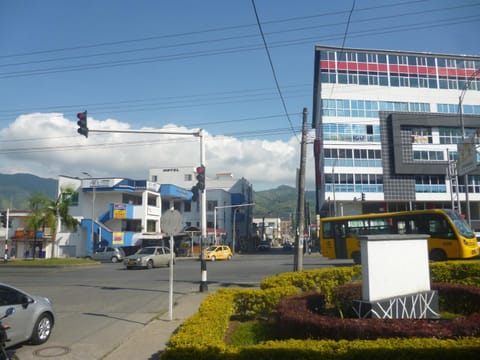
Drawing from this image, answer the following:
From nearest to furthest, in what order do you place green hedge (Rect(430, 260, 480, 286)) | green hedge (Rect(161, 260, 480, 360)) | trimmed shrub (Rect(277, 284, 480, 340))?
1. green hedge (Rect(161, 260, 480, 360))
2. trimmed shrub (Rect(277, 284, 480, 340))
3. green hedge (Rect(430, 260, 480, 286))

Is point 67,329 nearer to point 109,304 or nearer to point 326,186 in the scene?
point 109,304

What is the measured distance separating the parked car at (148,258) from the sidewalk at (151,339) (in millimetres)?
18667

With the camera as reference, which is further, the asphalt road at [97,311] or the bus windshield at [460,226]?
the bus windshield at [460,226]

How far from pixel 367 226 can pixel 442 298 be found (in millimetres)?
16275

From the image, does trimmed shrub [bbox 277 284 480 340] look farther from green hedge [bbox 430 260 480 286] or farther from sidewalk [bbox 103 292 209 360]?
green hedge [bbox 430 260 480 286]

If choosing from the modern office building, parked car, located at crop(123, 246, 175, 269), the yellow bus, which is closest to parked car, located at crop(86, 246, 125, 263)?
parked car, located at crop(123, 246, 175, 269)

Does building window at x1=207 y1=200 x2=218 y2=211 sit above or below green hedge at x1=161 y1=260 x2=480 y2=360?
above

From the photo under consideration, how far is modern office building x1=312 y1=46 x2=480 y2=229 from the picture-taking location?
2184 inches

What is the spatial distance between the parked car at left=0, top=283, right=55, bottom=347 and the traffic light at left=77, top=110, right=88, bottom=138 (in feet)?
24.1

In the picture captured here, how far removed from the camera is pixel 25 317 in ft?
26.0

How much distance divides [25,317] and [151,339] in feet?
7.98

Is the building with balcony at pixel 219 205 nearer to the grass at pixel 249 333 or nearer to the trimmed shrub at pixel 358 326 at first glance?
the grass at pixel 249 333

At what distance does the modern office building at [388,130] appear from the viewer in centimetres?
5547

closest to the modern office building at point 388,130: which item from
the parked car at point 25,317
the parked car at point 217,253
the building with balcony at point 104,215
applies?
the parked car at point 217,253
